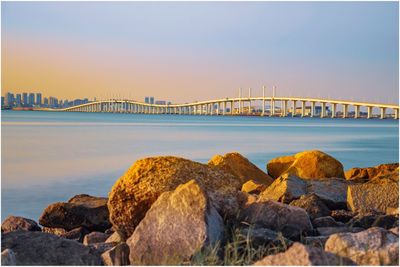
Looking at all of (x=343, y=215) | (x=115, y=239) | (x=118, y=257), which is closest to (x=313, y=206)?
(x=343, y=215)

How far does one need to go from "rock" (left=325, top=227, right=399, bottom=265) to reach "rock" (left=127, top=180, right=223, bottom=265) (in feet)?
3.09

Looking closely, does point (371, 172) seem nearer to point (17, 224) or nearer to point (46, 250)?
point (17, 224)

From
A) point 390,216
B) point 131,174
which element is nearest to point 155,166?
point 131,174

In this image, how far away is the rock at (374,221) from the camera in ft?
20.5

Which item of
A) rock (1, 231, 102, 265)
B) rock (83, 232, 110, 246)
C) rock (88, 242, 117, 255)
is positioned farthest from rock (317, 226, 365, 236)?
rock (83, 232, 110, 246)

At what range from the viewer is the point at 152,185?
6.31 meters

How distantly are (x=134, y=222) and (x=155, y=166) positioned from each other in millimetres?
599

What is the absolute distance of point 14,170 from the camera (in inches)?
775

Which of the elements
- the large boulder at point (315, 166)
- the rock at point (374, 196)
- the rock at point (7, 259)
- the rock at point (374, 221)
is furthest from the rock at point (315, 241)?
the large boulder at point (315, 166)

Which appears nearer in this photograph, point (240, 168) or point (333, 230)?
point (333, 230)

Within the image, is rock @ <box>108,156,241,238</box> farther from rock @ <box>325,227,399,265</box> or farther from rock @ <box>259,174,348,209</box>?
rock @ <box>259,174,348,209</box>

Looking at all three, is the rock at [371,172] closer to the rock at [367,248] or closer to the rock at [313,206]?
the rock at [313,206]

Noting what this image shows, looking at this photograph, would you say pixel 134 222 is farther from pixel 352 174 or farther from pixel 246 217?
pixel 352 174

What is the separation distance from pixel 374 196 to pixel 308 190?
36.6 inches
